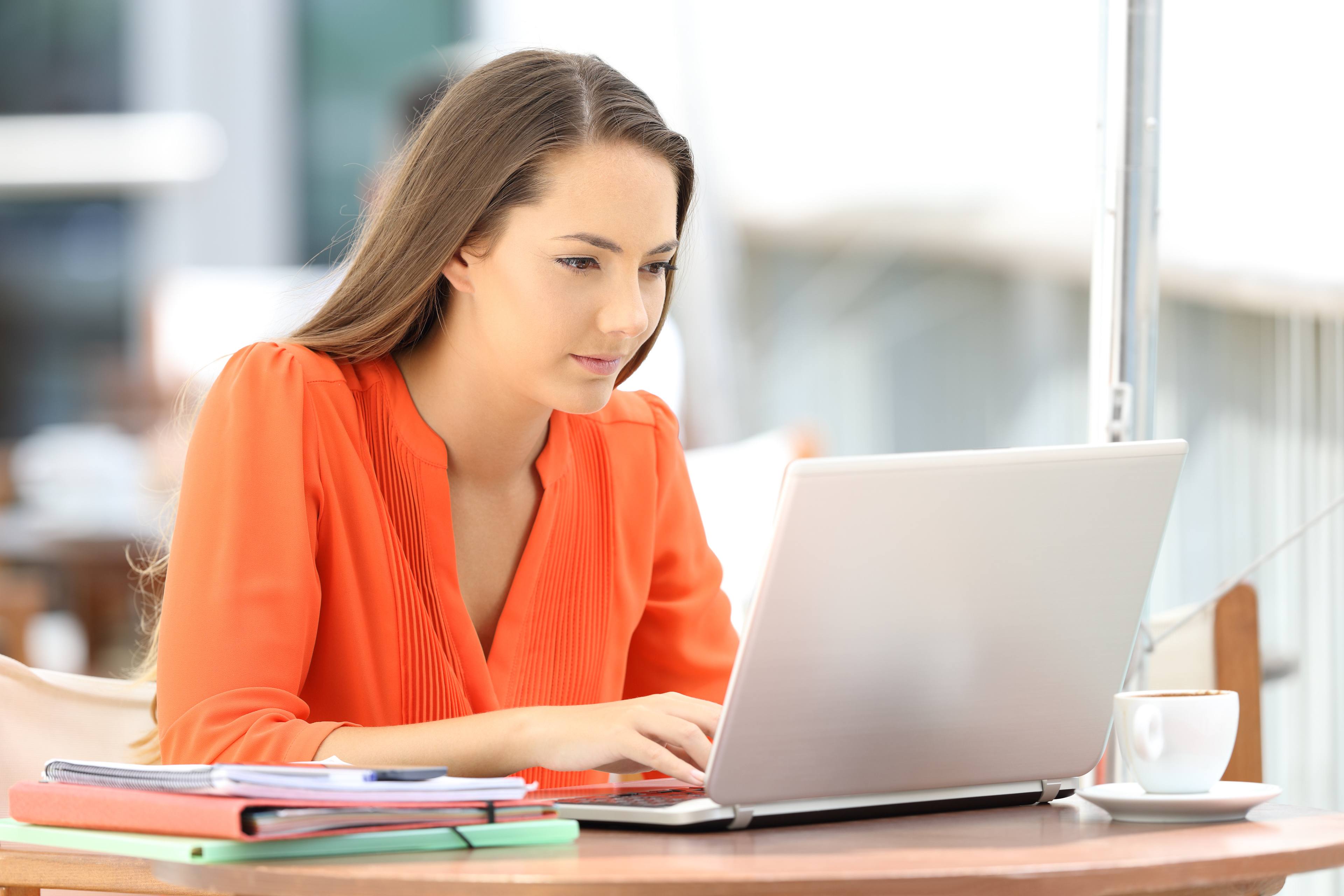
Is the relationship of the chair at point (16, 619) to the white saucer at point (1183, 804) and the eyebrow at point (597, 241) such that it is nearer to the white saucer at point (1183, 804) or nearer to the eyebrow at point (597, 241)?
the eyebrow at point (597, 241)

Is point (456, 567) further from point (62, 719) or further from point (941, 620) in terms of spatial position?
point (941, 620)

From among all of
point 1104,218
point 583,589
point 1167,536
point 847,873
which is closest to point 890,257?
point 1167,536

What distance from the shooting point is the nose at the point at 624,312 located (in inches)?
45.5

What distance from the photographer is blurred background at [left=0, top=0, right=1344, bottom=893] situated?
5.95 ft

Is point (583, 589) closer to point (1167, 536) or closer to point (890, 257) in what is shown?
point (1167, 536)

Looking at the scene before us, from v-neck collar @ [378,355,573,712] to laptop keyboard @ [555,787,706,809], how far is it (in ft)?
1.09

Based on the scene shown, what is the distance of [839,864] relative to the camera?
692 mm

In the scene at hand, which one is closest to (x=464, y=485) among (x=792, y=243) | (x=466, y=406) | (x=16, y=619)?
(x=466, y=406)

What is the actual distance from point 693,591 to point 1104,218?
0.53 meters

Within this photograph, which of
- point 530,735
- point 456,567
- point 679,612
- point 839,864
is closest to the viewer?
point 839,864

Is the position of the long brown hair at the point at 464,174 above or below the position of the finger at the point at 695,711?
above

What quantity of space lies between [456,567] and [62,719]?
350 millimetres

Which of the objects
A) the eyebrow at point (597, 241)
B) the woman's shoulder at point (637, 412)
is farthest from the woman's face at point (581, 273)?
the woman's shoulder at point (637, 412)

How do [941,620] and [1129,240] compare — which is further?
[1129,240]
